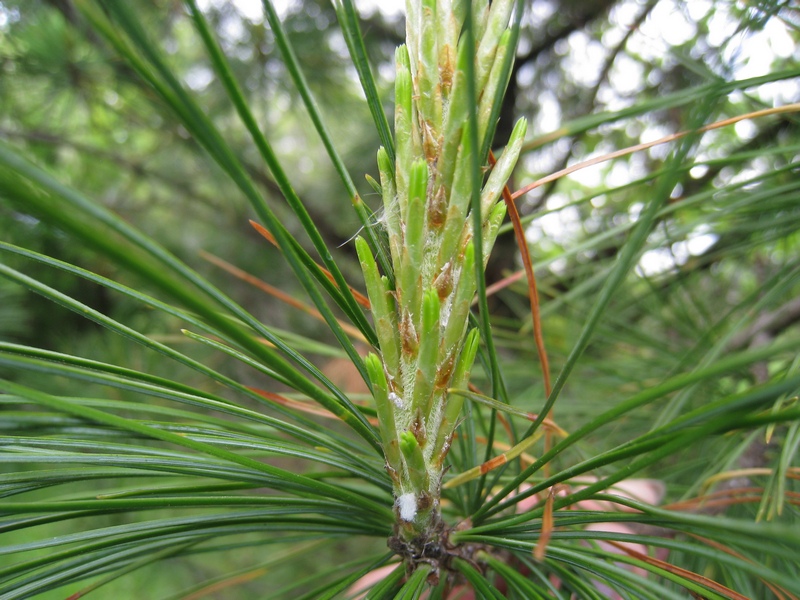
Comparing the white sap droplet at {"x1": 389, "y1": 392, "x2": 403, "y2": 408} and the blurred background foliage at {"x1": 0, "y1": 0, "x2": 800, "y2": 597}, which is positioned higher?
the blurred background foliage at {"x1": 0, "y1": 0, "x2": 800, "y2": 597}

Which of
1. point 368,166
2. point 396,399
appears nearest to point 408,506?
point 396,399

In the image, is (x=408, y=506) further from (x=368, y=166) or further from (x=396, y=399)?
(x=368, y=166)

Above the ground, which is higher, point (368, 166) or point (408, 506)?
point (368, 166)

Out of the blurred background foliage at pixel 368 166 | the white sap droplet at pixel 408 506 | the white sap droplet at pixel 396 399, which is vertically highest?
the blurred background foliage at pixel 368 166

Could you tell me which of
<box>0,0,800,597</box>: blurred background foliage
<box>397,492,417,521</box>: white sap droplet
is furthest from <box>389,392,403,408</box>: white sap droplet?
<box>0,0,800,597</box>: blurred background foliage

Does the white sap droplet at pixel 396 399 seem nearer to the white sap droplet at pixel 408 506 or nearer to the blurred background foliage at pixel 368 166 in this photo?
the white sap droplet at pixel 408 506

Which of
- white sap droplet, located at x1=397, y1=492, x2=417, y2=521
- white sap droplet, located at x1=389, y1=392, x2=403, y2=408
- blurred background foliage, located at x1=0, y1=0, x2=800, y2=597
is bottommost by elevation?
white sap droplet, located at x1=397, y1=492, x2=417, y2=521

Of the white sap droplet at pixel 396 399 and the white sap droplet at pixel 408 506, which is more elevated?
Result: the white sap droplet at pixel 396 399

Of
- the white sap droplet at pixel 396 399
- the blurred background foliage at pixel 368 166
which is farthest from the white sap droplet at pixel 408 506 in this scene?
the blurred background foliage at pixel 368 166

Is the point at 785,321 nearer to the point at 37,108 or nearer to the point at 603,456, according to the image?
the point at 603,456

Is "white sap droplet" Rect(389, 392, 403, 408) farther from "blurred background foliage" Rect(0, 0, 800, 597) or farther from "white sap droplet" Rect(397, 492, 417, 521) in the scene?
"blurred background foliage" Rect(0, 0, 800, 597)
